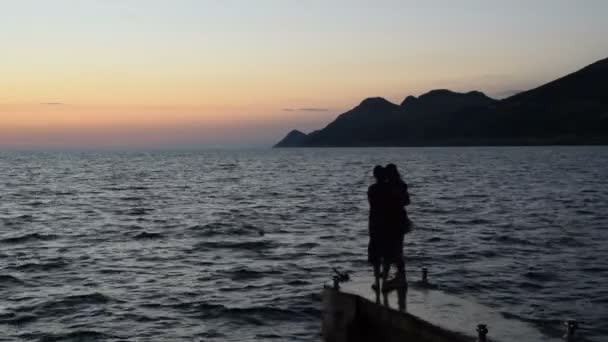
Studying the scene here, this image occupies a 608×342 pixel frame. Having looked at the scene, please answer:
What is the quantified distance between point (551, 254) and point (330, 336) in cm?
1320

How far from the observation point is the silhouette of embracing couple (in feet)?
34.2

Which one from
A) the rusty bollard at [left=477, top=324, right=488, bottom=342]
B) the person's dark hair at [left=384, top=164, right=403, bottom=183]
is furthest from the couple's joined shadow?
the person's dark hair at [left=384, top=164, right=403, bottom=183]

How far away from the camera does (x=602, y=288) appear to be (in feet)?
53.2

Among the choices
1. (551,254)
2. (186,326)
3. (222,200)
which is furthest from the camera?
(222,200)

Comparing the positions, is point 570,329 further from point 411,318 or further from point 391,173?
point 391,173

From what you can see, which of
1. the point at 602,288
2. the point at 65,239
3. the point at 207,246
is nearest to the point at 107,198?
the point at 65,239

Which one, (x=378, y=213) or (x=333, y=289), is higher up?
(x=378, y=213)

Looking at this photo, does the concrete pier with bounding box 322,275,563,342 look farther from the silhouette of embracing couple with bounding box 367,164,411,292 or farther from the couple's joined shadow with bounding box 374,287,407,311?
the silhouette of embracing couple with bounding box 367,164,411,292

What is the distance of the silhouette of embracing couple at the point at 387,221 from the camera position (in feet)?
34.2

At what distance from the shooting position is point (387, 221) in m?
10.6

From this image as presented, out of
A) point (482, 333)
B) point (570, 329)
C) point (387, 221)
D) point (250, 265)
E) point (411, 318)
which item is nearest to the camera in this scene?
point (482, 333)

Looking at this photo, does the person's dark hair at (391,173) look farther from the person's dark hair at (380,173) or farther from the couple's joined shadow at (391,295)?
the couple's joined shadow at (391,295)

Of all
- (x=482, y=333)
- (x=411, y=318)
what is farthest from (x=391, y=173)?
(x=482, y=333)

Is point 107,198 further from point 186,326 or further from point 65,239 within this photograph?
point 186,326
